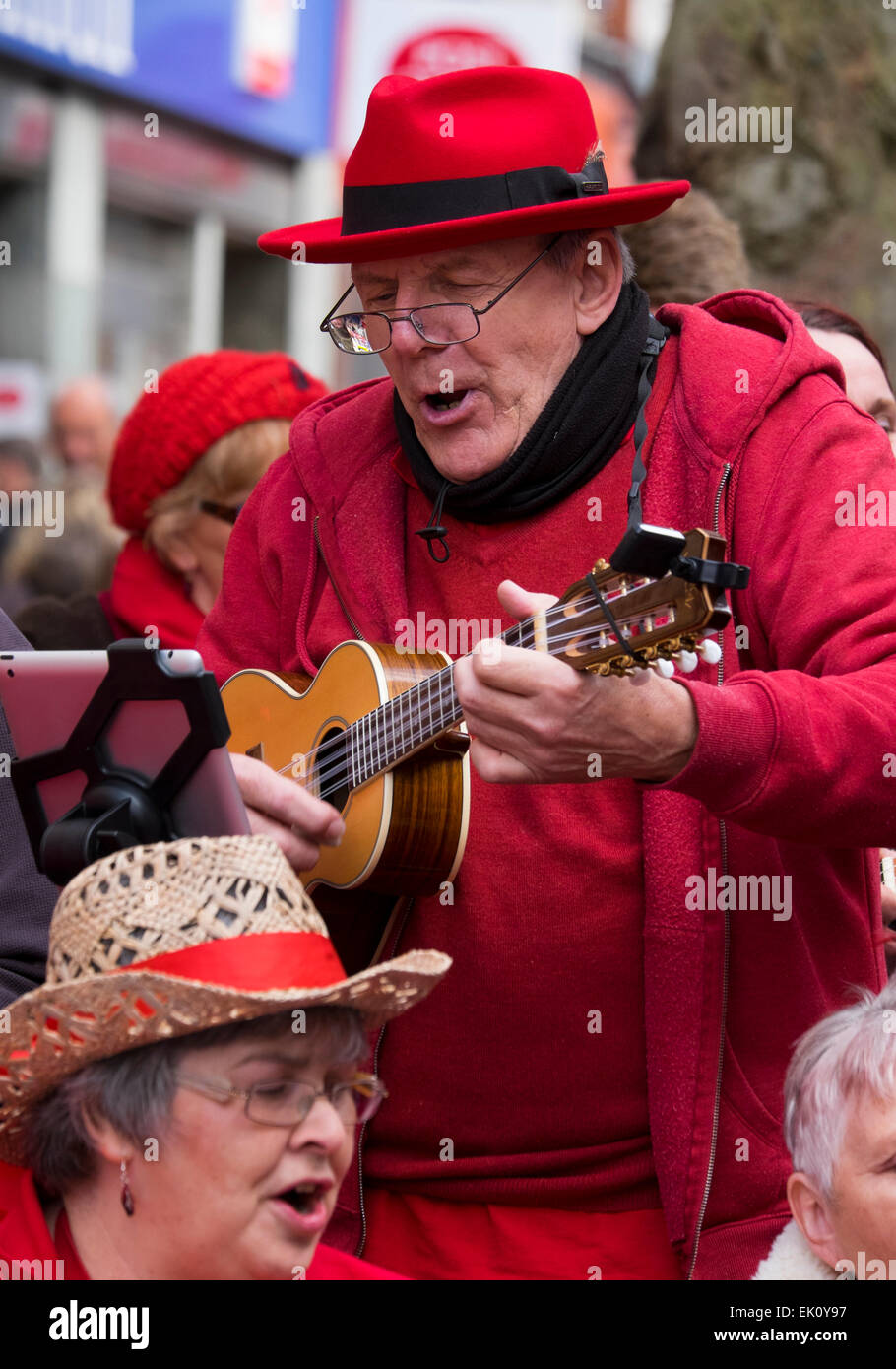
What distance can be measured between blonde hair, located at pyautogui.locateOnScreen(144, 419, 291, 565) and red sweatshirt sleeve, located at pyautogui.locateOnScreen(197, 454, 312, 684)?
961 mm

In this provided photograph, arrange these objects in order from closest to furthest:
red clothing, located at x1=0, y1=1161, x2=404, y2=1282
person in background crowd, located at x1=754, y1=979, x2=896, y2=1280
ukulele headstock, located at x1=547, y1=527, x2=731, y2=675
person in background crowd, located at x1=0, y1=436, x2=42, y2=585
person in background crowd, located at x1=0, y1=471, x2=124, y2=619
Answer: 1. ukulele headstock, located at x1=547, y1=527, x2=731, y2=675
2. red clothing, located at x1=0, y1=1161, x2=404, y2=1282
3. person in background crowd, located at x1=754, y1=979, x2=896, y2=1280
4. person in background crowd, located at x1=0, y1=471, x2=124, y2=619
5. person in background crowd, located at x1=0, y1=436, x2=42, y2=585

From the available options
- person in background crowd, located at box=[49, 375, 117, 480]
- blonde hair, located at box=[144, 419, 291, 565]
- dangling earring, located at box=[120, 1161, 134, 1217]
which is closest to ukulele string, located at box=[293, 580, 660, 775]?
dangling earring, located at box=[120, 1161, 134, 1217]

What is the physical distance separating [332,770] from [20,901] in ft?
1.75

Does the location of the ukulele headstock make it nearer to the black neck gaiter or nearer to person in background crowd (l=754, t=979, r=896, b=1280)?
the black neck gaiter

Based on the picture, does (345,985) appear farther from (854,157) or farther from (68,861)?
(854,157)

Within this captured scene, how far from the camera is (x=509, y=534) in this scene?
2.91 meters

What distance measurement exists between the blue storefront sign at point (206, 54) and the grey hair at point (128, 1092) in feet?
27.2

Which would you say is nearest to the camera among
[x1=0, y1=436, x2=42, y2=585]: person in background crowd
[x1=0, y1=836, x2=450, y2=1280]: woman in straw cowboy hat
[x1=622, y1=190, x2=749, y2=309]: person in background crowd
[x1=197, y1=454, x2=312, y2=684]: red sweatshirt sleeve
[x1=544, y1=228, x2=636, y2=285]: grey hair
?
[x1=0, y1=836, x2=450, y2=1280]: woman in straw cowboy hat

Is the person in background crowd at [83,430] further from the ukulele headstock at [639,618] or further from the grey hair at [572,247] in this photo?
the ukulele headstock at [639,618]

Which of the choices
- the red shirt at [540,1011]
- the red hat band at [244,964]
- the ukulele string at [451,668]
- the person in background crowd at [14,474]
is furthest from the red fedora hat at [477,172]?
the person in background crowd at [14,474]

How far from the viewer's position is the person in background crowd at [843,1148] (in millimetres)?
2520

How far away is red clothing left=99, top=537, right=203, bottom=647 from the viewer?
14.0 ft
